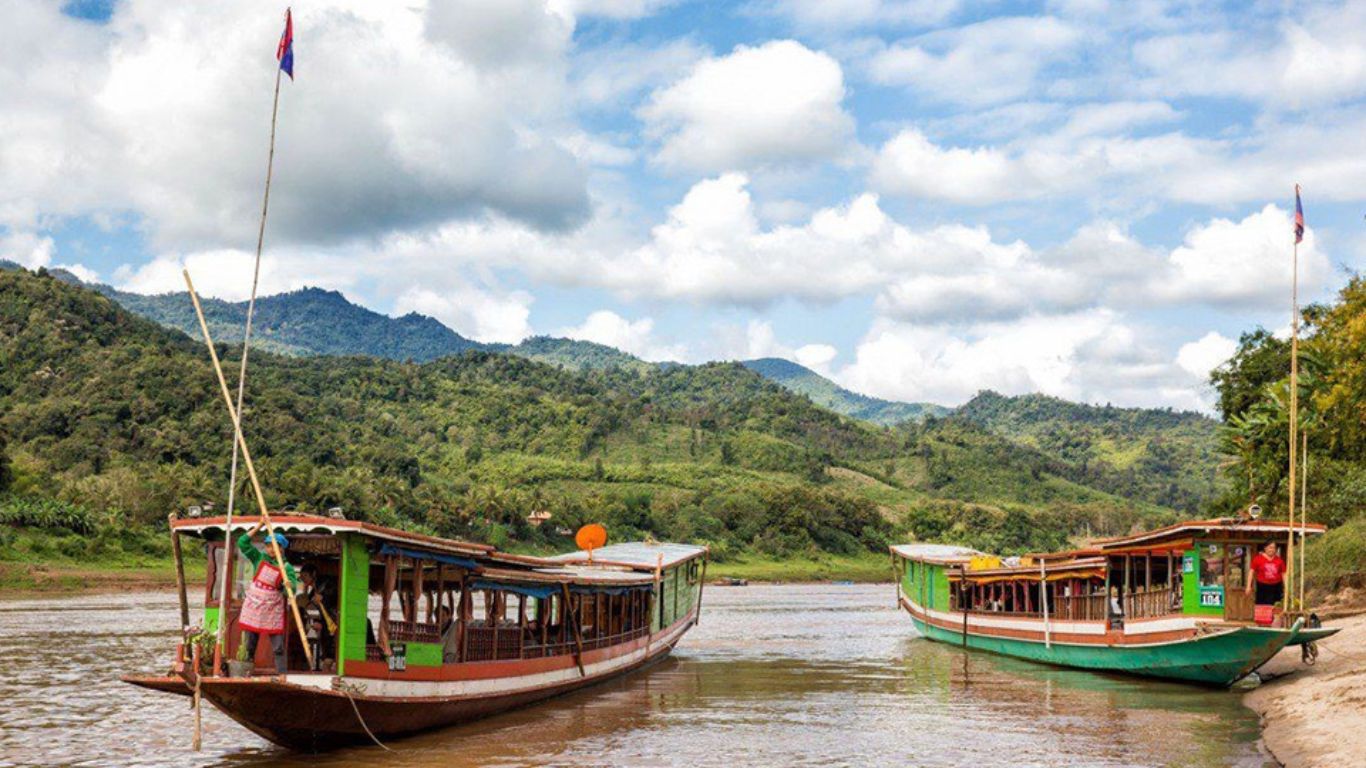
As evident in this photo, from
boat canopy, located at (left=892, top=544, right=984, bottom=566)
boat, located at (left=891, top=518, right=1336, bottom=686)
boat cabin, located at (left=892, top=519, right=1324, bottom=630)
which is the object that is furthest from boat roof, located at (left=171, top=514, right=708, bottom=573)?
boat, located at (left=891, top=518, right=1336, bottom=686)

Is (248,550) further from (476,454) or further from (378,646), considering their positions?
(476,454)

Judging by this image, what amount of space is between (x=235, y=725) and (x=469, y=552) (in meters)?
5.09

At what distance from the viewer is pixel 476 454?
116m

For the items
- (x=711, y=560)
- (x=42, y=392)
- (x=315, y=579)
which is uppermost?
(x=42, y=392)

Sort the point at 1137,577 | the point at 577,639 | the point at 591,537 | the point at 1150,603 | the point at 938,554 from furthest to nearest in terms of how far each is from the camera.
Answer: the point at 938,554, the point at 591,537, the point at 1137,577, the point at 1150,603, the point at 577,639

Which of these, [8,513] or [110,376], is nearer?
[8,513]

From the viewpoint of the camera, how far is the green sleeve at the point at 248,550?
52.4ft

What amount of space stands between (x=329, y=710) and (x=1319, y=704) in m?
14.9

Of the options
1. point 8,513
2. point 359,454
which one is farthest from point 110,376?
point 8,513

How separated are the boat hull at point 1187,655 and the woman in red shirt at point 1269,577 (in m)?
1.10

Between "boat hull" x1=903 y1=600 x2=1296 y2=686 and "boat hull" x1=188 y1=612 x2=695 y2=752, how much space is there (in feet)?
42.1

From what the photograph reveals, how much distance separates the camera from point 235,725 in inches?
766

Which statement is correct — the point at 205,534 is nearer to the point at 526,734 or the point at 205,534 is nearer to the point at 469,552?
the point at 469,552

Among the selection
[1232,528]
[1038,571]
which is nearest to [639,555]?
[1038,571]
